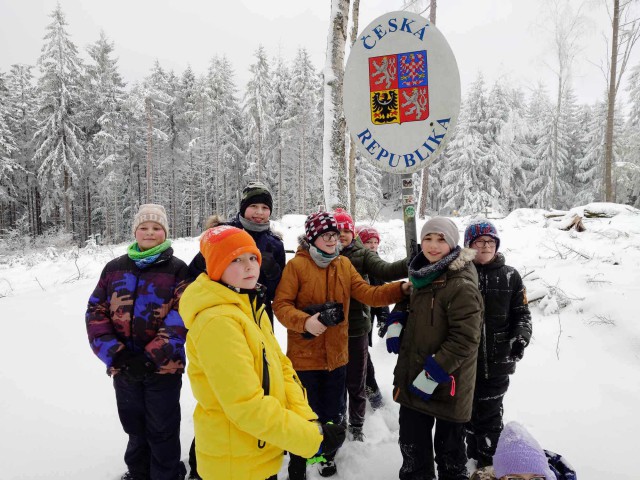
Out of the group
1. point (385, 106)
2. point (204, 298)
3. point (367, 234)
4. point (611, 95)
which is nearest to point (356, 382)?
point (367, 234)

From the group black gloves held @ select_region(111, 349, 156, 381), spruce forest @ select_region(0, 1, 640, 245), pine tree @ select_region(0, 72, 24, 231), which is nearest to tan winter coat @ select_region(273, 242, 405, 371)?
black gloves held @ select_region(111, 349, 156, 381)

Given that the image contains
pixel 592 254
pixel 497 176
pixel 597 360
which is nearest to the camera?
pixel 597 360

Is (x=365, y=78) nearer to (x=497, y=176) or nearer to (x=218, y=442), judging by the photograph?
(x=218, y=442)

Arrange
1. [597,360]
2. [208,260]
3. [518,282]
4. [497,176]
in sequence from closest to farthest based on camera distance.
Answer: [208,260], [518,282], [597,360], [497,176]

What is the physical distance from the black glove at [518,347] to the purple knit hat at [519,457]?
1380mm

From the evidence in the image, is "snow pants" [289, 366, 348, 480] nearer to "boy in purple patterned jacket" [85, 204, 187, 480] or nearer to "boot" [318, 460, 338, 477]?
"boot" [318, 460, 338, 477]

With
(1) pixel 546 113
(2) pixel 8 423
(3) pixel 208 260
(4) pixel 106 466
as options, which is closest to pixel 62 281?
(2) pixel 8 423

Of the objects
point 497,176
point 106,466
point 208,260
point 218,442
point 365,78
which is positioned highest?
point 497,176

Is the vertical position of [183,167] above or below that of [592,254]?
above

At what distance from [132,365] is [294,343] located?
1.24 m

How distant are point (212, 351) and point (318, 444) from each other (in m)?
0.68

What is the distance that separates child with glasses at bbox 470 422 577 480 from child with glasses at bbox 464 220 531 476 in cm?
122

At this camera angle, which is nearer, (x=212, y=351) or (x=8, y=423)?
(x=212, y=351)

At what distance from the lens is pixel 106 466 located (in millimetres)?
3117
